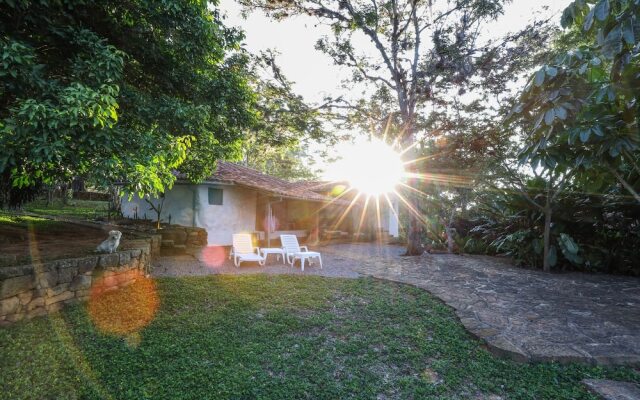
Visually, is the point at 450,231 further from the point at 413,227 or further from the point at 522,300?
the point at 522,300

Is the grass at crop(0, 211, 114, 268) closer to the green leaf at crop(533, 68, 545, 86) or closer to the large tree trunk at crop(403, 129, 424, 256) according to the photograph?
the green leaf at crop(533, 68, 545, 86)

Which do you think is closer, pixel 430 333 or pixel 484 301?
pixel 430 333

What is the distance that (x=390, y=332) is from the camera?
482 centimetres

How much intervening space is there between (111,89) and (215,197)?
9.19m

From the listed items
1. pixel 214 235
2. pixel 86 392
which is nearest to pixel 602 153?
pixel 86 392

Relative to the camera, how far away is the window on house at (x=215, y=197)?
12.9 metres

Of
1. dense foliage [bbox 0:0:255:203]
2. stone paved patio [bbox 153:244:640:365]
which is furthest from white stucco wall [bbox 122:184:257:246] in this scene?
dense foliage [bbox 0:0:255:203]

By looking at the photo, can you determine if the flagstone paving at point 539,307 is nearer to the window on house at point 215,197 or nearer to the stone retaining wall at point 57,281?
the stone retaining wall at point 57,281

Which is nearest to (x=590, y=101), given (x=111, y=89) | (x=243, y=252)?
(x=111, y=89)

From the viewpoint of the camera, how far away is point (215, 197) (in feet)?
43.0

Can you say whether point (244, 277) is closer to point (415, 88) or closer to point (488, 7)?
point (415, 88)

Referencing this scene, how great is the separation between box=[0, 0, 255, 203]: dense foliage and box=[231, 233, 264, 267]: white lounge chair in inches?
131

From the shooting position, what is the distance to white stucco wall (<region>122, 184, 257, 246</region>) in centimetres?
1267

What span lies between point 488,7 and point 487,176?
549 cm
